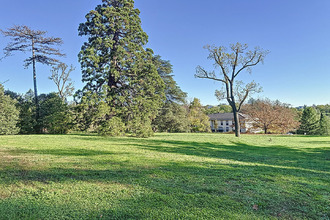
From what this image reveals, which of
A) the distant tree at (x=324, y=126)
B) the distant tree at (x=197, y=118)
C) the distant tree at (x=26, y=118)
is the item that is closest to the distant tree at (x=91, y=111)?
the distant tree at (x=26, y=118)

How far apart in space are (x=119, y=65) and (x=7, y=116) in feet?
31.3

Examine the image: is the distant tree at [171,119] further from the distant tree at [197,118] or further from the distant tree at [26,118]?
the distant tree at [26,118]

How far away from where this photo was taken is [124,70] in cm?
1452

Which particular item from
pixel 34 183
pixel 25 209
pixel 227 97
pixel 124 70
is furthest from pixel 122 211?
pixel 227 97

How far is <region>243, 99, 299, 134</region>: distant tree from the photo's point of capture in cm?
3212

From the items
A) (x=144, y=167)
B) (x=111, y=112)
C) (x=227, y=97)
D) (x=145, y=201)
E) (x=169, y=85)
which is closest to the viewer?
(x=145, y=201)

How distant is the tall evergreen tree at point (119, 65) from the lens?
45.2 feet

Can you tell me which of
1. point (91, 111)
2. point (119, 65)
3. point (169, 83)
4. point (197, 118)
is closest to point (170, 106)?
point (169, 83)

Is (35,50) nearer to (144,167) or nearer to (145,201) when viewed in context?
(144,167)

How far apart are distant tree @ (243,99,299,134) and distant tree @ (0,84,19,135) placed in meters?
32.4

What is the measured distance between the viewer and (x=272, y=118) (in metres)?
32.4

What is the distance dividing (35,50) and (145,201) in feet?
70.7

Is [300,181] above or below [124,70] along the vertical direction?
below

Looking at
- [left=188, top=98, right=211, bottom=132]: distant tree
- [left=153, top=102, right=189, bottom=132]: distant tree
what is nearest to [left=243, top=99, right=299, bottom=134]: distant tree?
[left=188, top=98, right=211, bottom=132]: distant tree
